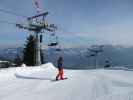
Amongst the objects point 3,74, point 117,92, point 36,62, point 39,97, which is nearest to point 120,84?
point 117,92

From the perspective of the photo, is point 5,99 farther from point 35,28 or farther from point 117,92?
point 35,28

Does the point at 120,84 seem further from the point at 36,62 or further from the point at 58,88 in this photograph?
the point at 36,62

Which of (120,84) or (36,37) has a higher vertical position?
(36,37)

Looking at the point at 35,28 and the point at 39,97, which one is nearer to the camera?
the point at 39,97

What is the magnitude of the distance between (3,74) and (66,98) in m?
10.3

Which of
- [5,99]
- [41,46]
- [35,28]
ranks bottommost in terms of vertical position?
[5,99]

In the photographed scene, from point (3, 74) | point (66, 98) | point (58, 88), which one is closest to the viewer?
point (66, 98)

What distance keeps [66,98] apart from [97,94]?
155cm

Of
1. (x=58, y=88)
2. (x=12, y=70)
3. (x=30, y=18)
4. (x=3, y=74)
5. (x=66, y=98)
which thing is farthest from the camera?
(x=30, y=18)

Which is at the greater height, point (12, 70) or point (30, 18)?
point (30, 18)

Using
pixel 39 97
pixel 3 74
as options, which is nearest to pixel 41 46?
pixel 3 74

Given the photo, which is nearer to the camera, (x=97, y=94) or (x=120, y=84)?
(x=97, y=94)

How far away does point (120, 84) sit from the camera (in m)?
13.8

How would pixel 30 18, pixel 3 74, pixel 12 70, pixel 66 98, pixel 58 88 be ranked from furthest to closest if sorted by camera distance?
pixel 30 18 < pixel 12 70 < pixel 3 74 < pixel 58 88 < pixel 66 98
